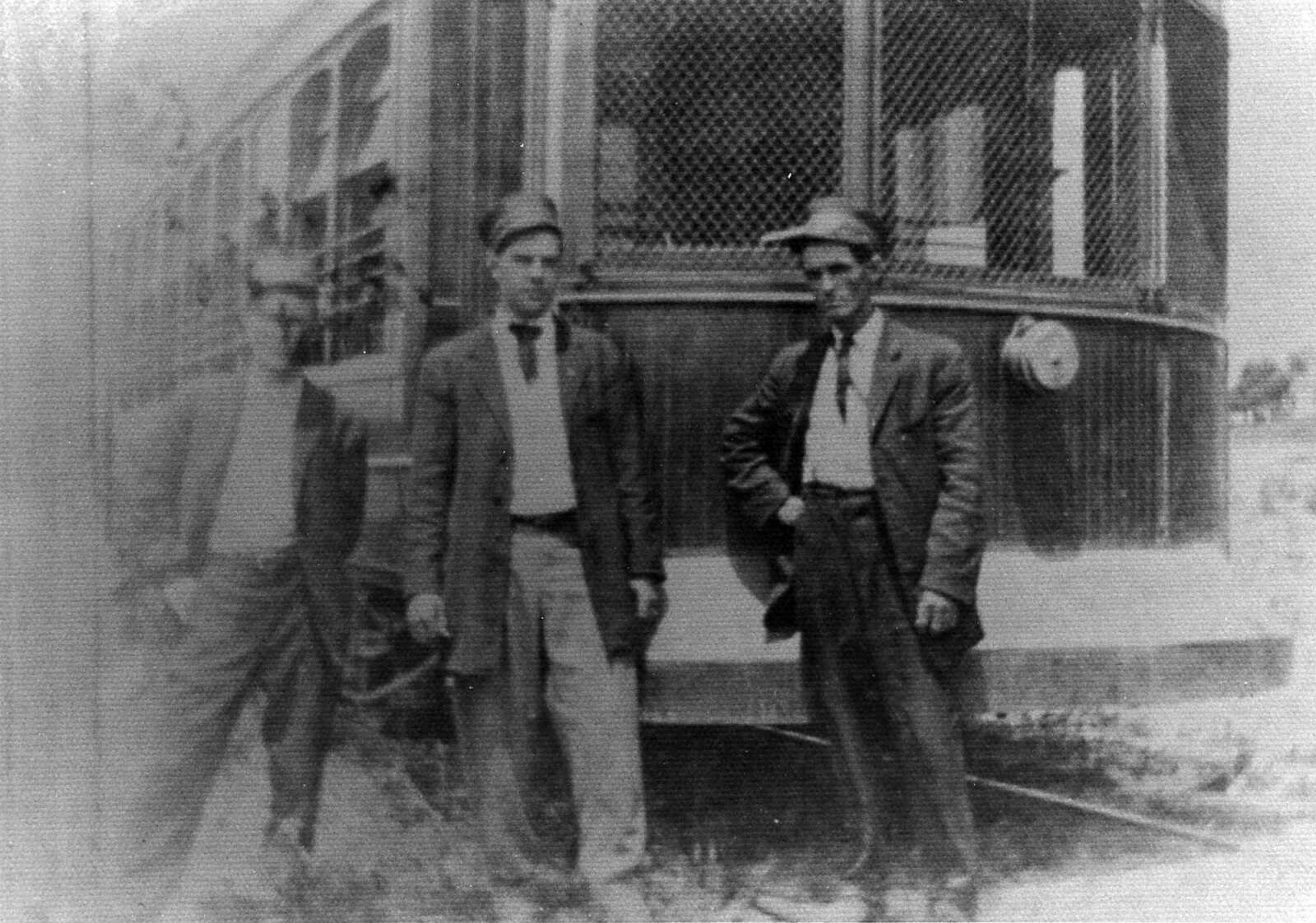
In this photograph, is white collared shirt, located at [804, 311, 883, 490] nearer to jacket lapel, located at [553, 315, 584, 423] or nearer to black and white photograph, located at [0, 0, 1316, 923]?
black and white photograph, located at [0, 0, 1316, 923]

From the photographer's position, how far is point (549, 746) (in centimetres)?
394

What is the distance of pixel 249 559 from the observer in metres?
4.12

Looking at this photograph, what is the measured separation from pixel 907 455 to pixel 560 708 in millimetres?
1283

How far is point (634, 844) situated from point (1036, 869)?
1.31 m

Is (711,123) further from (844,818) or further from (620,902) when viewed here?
(620,902)

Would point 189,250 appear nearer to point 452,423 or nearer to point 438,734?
point 452,423

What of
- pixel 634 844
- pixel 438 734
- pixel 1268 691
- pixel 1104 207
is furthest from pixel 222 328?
pixel 1268 691

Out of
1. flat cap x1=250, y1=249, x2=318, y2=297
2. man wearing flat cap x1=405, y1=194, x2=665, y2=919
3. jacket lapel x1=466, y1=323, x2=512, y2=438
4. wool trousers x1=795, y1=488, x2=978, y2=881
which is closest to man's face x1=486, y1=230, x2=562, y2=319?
man wearing flat cap x1=405, y1=194, x2=665, y2=919

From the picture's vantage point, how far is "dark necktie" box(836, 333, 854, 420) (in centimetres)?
392

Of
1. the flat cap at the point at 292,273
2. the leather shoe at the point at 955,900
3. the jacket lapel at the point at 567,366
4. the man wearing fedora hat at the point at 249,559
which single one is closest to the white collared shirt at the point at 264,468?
the man wearing fedora hat at the point at 249,559

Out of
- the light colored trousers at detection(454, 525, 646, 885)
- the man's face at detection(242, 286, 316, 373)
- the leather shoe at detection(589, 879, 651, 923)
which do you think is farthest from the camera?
the man's face at detection(242, 286, 316, 373)

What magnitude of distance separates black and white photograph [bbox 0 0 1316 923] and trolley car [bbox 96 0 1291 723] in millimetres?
16

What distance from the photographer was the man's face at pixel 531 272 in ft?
12.8

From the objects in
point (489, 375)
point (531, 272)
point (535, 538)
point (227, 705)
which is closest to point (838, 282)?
point (531, 272)
